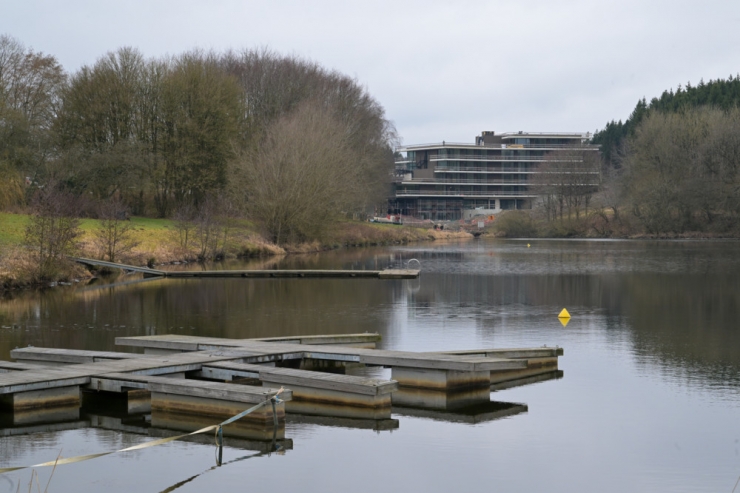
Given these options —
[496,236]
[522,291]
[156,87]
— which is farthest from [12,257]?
[496,236]

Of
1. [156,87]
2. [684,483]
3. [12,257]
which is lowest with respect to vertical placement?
[684,483]

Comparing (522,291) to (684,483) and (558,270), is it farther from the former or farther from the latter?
(684,483)

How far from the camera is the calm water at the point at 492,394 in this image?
10.4 m

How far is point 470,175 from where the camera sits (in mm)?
155875

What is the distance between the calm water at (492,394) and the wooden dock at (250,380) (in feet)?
1.81

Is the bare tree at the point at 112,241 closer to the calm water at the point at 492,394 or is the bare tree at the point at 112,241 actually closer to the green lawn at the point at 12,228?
the green lawn at the point at 12,228

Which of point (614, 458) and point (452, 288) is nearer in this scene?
point (614, 458)

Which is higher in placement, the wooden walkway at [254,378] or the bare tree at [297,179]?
the bare tree at [297,179]

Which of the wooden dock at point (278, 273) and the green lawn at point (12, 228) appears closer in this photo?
the green lawn at point (12, 228)

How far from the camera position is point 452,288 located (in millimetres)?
33344

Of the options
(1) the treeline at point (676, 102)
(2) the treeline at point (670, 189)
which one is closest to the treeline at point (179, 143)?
(2) the treeline at point (670, 189)

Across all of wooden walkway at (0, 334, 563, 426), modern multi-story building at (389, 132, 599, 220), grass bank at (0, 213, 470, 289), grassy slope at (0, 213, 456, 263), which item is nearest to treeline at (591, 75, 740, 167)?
modern multi-story building at (389, 132, 599, 220)

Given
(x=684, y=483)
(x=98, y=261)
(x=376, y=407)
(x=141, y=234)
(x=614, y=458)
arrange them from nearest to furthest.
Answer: (x=684, y=483), (x=614, y=458), (x=376, y=407), (x=98, y=261), (x=141, y=234)

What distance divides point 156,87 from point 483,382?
173 ft
